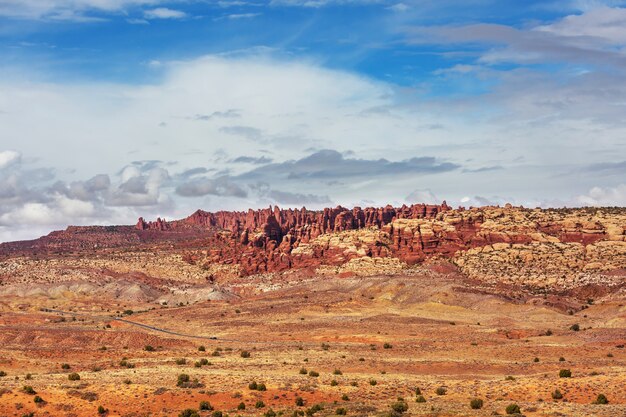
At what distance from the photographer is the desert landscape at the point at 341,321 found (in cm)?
4662

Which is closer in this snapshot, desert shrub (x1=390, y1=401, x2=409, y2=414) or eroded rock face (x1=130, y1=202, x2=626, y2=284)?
desert shrub (x1=390, y1=401, x2=409, y2=414)

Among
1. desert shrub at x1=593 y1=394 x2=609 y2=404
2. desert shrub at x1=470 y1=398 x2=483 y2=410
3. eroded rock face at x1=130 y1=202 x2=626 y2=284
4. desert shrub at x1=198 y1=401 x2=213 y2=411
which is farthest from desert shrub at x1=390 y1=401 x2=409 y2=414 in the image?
eroded rock face at x1=130 y1=202 x2=626 y2=284

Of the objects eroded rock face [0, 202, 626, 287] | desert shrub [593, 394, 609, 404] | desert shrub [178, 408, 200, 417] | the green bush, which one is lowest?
desert shrub [178, 408, 200, 417]

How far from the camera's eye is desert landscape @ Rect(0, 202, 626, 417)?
4662 cm

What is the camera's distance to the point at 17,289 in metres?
160

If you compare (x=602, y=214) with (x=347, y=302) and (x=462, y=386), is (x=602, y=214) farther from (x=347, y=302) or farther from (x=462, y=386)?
(x=462, y=386)

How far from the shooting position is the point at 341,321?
10638 centimetres

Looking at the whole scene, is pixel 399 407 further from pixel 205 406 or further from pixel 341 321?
pixel 341 321

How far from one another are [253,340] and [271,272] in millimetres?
79417

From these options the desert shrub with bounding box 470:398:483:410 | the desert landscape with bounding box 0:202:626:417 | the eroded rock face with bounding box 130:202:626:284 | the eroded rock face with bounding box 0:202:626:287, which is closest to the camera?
the desert shrub with bounding box 470:398:483:410

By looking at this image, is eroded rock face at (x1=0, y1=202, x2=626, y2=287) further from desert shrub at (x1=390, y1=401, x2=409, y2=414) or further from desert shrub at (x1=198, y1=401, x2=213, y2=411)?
desert shrub at (x1=198, y1=401, x2=213, y2=411)

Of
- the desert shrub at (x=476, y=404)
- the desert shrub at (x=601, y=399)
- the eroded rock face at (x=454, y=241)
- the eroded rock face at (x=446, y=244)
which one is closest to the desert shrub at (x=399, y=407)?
the desert shrub at (x=476, y=404)

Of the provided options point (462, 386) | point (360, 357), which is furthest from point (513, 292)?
point (462, 386)

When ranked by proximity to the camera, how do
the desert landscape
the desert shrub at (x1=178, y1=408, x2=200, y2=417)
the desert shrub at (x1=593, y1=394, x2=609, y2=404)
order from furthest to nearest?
the desert landscape → the desert shrub at (x1=593, y1=394, x2=609, y2=404) → the desert shrub at (x1=178, y1=408, x2=200, y2=417)
